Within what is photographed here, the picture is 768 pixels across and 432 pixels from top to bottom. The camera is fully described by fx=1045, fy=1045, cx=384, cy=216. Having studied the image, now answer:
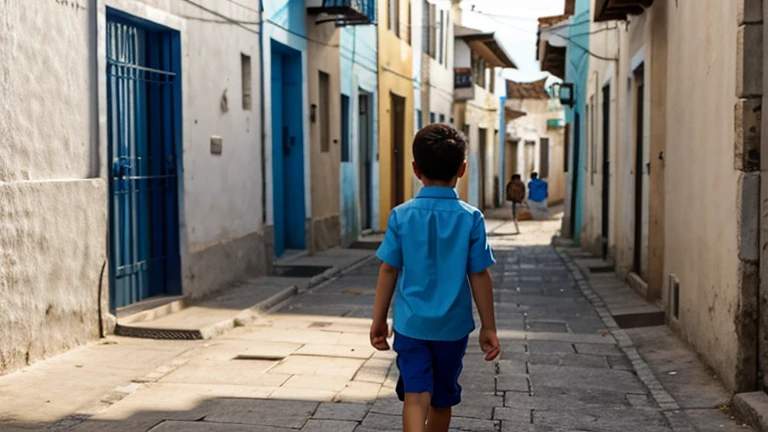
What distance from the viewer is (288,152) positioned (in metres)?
14.6

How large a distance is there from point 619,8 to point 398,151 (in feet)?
41.9

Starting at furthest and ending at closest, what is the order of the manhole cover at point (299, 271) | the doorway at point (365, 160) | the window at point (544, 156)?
the window at point (544, 156) → the doorway at point (365, 160) → the manhole cover at point (299, 271)

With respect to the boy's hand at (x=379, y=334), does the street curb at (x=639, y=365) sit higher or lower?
lower

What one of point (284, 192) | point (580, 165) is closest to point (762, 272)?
point (284, 192)

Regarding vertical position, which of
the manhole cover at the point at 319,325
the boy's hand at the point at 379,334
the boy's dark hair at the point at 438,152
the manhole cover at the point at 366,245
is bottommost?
the manhole cover at the point at 319,325

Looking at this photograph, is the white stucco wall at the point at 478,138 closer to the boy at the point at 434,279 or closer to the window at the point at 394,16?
the window at the point at 394,16

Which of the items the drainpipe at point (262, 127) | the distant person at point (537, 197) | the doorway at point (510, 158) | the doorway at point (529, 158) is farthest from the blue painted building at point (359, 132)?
the doorway at point (529, 158)

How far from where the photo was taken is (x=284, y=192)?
14578mm

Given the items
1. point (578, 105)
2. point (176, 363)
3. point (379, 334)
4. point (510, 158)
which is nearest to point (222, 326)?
point (176, 363)

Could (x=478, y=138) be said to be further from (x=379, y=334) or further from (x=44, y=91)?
(x=379, y=334)

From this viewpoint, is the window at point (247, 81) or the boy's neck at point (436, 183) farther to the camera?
the window at point (247, 81)

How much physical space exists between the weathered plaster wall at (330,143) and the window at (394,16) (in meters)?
5.41

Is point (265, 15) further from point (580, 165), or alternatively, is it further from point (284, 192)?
point (580, 165)

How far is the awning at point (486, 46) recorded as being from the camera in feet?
107
